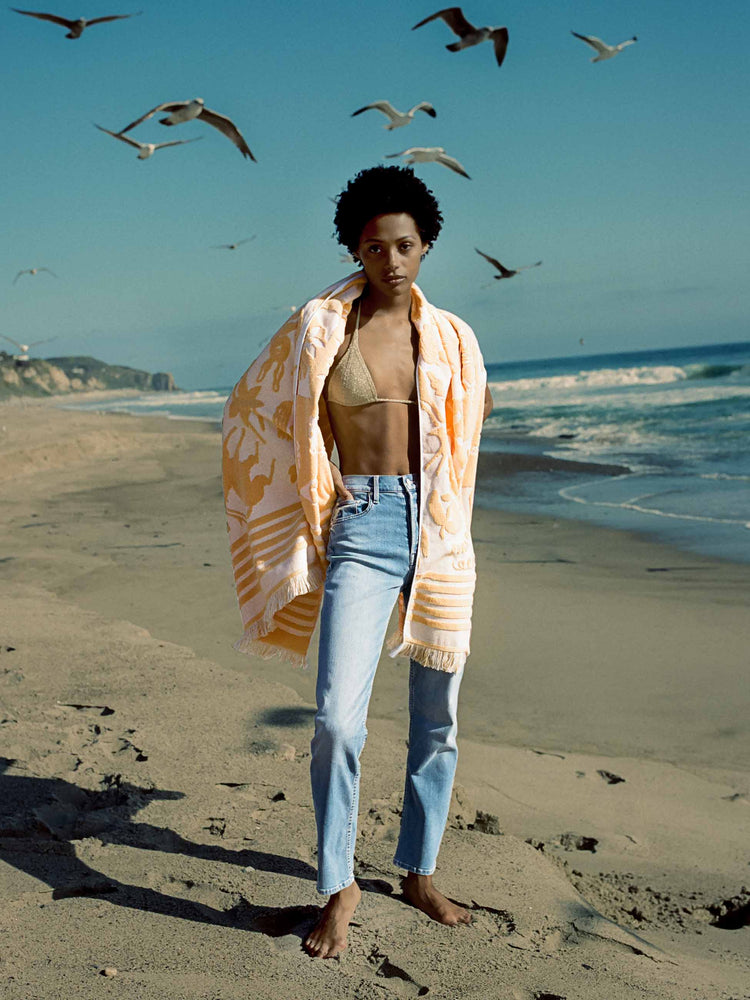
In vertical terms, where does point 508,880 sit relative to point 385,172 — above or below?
below

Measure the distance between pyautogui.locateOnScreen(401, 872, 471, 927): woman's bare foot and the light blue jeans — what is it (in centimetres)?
3

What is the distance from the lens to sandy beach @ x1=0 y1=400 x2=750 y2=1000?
2242 mm

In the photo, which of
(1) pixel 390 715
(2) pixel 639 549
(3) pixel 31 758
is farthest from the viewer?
(2) pixel 639 549

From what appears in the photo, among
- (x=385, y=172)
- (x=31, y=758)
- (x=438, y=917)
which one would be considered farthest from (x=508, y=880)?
(x=385, y=172)

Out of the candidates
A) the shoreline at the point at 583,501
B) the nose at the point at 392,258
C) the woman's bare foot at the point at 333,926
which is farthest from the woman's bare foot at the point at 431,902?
the shoreline at the point at 583,501

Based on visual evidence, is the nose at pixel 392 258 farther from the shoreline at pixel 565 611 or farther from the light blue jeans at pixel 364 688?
the shoreline at pixel 565 611

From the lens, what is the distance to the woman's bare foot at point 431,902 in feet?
8.04

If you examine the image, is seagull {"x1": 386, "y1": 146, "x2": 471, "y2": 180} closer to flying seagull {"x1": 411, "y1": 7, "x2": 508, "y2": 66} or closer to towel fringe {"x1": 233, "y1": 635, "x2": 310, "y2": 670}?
flying seagull {"x1": 411, "y1": 7, "x2": 508, "y2": 66}

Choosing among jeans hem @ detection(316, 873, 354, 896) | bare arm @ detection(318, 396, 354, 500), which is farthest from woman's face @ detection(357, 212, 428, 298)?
jeans hem @ detection(316, 873, 354, 896)

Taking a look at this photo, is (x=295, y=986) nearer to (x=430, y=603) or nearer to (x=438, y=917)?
(x=438, y=917)

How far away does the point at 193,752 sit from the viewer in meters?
3.53

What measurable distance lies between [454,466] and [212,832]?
1.44 metres

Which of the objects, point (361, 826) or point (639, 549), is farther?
point (639, 549)

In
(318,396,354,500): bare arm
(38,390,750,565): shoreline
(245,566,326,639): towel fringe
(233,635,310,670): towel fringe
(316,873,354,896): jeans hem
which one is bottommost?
(316,873,354,896): jeans hem
